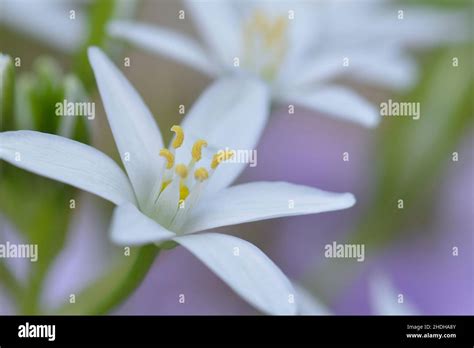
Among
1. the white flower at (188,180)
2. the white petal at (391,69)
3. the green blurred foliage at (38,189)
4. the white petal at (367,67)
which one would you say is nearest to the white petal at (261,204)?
the white flower at (188,180)

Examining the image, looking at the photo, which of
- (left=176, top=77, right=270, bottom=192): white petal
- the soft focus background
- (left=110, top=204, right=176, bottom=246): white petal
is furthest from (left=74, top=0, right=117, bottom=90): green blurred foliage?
(left=110, top=204, right=176, bottom=246): white petal

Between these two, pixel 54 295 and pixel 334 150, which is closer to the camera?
pixel 54 295

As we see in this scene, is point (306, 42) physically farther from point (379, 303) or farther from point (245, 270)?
point (245, 270)

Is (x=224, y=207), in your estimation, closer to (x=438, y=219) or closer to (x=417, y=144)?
(x=417, y=144)

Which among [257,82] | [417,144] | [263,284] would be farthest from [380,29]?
[263,284]
